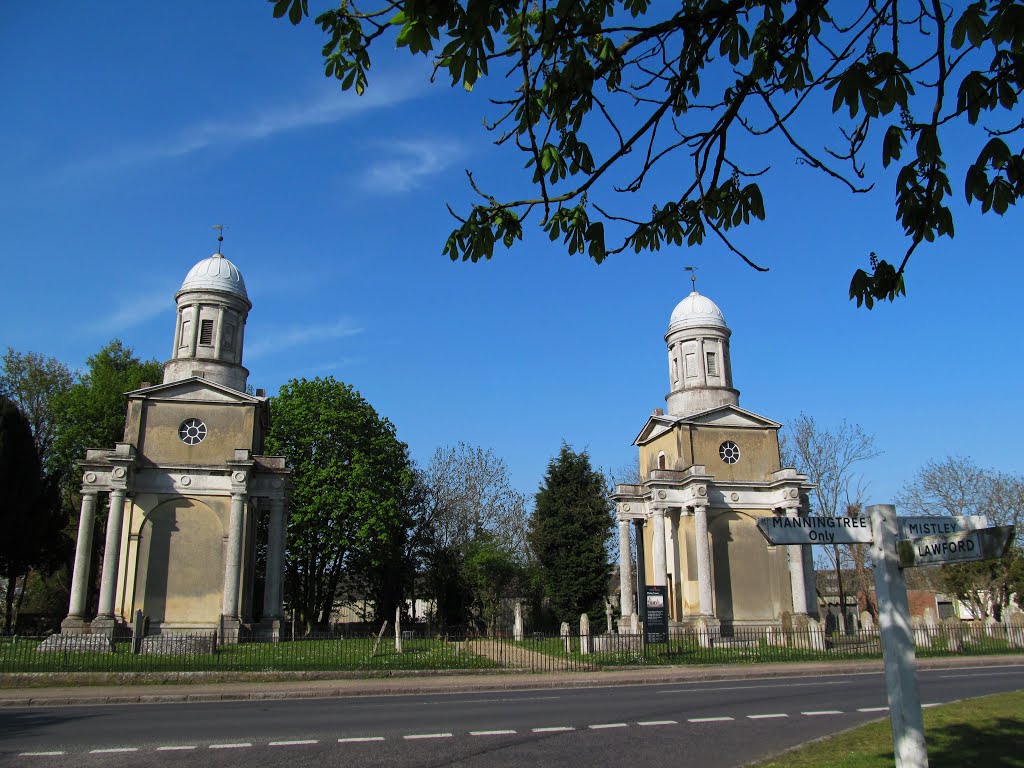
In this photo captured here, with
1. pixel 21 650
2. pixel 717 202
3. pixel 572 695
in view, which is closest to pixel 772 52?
pixel 717 202

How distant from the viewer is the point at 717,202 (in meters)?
6.12

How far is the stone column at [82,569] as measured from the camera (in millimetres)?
31312

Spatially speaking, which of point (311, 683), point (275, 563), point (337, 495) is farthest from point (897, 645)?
point (337, 495)

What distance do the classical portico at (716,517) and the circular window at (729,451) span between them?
53mm

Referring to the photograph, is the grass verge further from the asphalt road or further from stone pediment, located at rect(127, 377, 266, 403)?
stone pediment, located at rect(127, 377, 266, 403)

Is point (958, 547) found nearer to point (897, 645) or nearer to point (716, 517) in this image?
point (897, 645)

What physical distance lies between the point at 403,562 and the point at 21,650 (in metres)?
25.7

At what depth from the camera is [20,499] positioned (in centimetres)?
3875

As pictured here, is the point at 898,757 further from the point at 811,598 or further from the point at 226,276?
the point at 226,276

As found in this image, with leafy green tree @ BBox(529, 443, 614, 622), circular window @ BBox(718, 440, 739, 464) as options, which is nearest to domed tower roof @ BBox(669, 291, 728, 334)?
circular window @ BBox(718, 440, 739, 464)

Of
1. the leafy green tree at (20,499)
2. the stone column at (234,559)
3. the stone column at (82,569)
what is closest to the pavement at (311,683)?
the stone column at (234,559)

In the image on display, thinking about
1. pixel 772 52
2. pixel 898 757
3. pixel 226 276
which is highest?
pixel 226 276

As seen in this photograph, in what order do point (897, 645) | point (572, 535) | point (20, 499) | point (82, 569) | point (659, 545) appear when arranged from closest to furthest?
point (897, 645) < point (82, 569) < point (20, 499) < point (659, 545) < point (572, 535)

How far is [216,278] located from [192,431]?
8.80m
